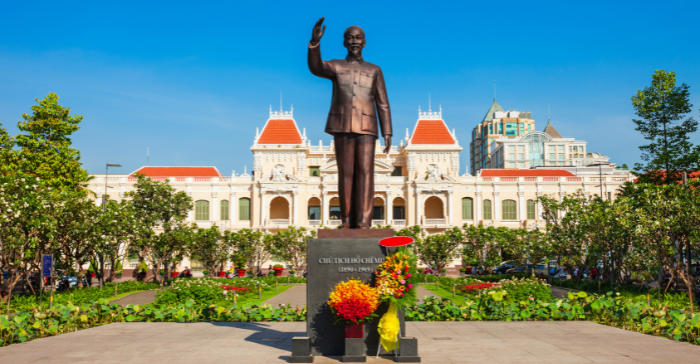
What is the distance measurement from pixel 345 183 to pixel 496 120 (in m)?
118

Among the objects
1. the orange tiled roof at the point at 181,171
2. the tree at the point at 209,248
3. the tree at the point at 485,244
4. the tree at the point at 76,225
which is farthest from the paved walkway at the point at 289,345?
the orange tiled roof at the point at 181,171

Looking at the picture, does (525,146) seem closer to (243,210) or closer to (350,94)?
(243,210)

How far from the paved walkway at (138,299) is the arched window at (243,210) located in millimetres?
25404

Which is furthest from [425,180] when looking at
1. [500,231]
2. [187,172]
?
[187,172]

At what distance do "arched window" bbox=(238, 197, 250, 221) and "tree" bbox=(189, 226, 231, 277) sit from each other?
652 inches

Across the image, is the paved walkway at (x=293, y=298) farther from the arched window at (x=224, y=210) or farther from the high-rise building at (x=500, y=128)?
the high-rise building at (x=500, y=128)

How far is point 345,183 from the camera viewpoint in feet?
31.0

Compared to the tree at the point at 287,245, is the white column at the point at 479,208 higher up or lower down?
higher up

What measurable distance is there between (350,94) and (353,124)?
54 cm

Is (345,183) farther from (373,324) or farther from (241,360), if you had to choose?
(241,360)

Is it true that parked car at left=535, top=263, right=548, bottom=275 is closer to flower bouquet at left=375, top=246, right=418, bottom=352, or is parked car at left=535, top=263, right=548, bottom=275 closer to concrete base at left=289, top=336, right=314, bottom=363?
flower bouquet at left=375, top=246, right=418, bottom=352

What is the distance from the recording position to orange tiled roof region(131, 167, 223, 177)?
175ft

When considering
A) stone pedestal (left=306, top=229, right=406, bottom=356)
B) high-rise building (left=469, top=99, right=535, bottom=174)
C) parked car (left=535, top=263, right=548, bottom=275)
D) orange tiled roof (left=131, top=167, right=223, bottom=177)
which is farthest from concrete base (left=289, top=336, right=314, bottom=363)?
high-rise building (left=469, top=99, right=535, bottom=174)

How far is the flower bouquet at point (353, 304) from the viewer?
8.04 m
